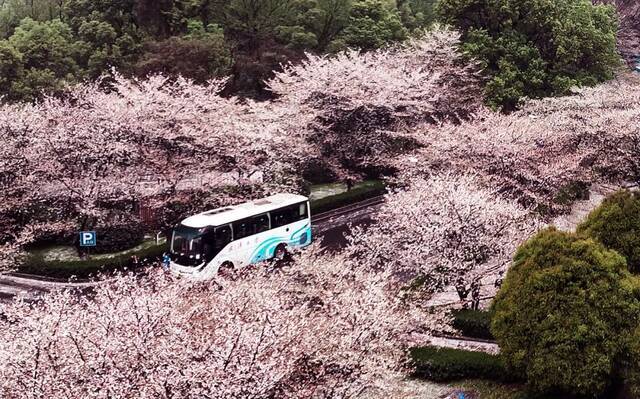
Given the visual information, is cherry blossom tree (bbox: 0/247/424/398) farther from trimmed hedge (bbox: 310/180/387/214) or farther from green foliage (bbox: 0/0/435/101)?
green foliage (bbox: 0/0/435/101)

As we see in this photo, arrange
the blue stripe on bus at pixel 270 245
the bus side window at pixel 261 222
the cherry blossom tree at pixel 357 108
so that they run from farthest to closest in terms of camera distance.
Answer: the cherry blossom tree at pixel 357 108
the blue stripe on bus at pixel 270 245
the bus side window at pixel 261 222

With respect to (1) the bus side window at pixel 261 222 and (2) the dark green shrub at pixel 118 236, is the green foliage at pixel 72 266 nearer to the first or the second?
(2) the dark green shrub at pixel 118 236

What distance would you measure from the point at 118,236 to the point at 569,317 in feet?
69.3

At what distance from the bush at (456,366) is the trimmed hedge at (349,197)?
1792 centimetres

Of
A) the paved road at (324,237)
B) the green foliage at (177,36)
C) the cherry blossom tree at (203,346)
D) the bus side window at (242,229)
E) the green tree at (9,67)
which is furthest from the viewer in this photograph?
the green foliage at (177,36)

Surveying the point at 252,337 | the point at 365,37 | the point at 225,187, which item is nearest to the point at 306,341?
the point at 252,337

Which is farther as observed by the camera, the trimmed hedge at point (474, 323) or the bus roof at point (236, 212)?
the bus roof at point (236, 212)

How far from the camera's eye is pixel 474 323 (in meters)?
20.0

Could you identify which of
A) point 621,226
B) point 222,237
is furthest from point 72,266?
point 621,226

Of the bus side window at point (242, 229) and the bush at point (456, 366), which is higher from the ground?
the bus side window at point (242, 229)

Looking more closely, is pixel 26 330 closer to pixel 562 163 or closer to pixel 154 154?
pixel 154 154

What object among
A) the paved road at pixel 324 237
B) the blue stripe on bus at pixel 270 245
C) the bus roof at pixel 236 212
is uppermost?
the bus roof at pixel 236 212

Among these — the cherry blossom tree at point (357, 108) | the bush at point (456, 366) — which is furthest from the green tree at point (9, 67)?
the bush at point (456, 366)

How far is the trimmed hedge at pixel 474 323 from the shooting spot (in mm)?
19938
